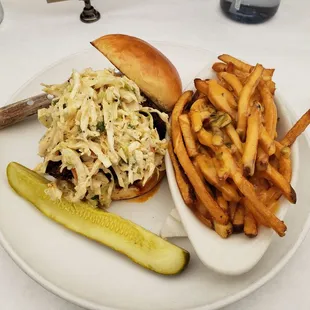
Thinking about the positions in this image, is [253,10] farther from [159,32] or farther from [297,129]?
[297,129]

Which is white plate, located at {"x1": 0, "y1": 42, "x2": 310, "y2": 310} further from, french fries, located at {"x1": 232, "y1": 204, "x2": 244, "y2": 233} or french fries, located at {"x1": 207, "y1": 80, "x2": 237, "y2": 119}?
french fries, located at {"x1": 207, "y1": 80, "x2": 237, "y2": 119}

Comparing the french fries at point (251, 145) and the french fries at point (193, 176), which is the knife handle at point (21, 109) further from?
the french fries at point (251, 145)

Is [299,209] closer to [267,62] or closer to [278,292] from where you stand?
[278,292]

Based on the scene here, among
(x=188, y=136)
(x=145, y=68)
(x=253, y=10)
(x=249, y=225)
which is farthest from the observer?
(x=253, y=10)

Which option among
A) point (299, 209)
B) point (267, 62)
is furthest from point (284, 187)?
point (267, 62)

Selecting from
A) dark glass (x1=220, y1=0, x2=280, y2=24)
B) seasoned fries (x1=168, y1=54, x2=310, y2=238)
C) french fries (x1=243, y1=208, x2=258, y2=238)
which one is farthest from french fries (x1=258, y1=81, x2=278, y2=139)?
dark glass (x1=220, y1=0, x2=280, y2=24)

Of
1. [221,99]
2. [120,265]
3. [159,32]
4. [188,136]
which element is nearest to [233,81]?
[221,99]
